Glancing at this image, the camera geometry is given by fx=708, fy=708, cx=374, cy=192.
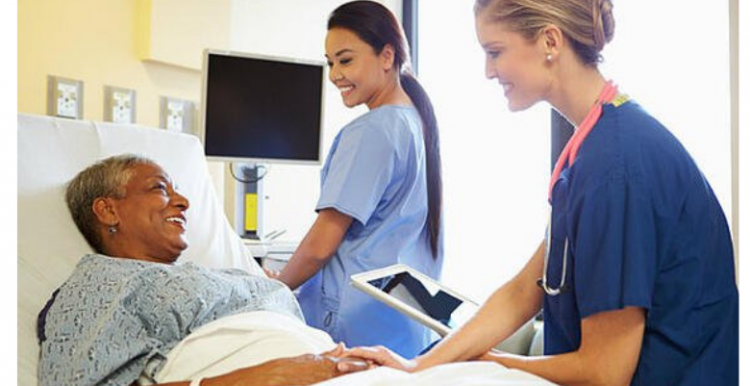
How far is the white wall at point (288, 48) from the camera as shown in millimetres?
2965

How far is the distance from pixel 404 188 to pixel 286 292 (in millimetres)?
377

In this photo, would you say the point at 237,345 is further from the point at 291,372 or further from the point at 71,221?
the point at 71,221

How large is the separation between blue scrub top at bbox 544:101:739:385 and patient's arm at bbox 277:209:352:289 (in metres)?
0.70

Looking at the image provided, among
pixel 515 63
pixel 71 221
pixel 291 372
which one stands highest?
pixel 515 63

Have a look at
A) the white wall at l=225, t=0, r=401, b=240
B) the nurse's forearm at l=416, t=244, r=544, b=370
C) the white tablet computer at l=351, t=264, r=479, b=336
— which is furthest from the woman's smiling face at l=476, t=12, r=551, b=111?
the white wall at l=225, t=0, r=401, b=240

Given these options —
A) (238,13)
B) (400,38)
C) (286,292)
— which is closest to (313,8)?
(238,13)

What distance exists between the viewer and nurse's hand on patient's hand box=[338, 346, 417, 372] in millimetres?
1187

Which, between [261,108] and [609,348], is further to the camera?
[261,108]

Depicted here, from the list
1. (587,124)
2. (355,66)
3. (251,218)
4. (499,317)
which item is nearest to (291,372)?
(499,317)

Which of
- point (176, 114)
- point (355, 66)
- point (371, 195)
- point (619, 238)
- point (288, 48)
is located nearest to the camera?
point (619, 238)

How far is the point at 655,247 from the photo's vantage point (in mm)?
976

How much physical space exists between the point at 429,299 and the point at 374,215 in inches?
13.4

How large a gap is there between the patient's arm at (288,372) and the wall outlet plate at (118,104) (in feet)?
4.95

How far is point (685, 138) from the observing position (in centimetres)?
241
